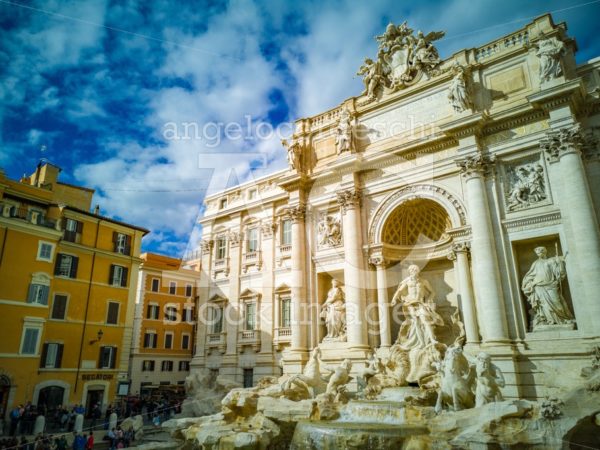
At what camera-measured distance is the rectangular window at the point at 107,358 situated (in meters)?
25.2

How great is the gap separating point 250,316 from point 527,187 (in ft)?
48.9

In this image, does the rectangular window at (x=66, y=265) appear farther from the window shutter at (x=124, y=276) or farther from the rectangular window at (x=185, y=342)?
the rectangular window at (x=185, y=342)

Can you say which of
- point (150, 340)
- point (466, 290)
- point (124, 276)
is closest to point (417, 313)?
point (466, 290)

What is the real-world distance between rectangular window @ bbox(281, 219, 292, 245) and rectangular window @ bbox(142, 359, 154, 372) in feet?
60.0

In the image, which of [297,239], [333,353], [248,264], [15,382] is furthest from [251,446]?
[15,382]

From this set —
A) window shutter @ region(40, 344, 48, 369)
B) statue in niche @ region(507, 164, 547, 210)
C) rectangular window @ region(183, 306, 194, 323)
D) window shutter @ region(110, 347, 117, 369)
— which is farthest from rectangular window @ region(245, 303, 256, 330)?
rectangular window @ region(183, 306, 194, 323)

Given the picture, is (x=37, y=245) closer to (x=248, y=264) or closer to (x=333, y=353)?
(x=248, y=264)

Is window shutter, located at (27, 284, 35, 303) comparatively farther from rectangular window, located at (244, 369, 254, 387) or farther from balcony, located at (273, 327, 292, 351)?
balcony, located at (273, 327, 292, 351)

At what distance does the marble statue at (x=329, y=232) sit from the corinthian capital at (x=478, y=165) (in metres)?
6.37

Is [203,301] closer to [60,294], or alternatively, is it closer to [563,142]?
[60,294]

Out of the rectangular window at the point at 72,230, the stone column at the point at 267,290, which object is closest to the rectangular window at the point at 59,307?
the rectangular window at the point at 72,230

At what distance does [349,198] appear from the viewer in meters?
19.8

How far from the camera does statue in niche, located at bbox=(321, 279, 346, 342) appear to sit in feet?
62.5

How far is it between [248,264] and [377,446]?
1562 cm
